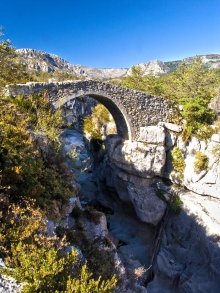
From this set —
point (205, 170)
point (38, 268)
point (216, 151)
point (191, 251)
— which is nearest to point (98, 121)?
point (205, 170)

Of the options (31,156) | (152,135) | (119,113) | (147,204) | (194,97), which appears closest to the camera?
(31,156)

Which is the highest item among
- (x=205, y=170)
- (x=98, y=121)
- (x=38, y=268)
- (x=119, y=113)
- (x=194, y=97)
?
(x=194, y=97)

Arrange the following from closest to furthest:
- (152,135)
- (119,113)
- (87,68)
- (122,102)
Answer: (122,102)
(119,113)
(152,135)
(87,68)

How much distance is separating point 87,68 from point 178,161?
17291 centimetres

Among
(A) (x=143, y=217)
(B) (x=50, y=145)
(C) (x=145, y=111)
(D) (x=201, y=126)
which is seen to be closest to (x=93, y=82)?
(C) (x=145, y=111)

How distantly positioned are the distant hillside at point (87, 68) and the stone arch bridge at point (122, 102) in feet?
32.0

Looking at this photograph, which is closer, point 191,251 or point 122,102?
point 191,251

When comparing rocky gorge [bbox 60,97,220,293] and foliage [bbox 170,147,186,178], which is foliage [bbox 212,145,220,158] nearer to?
rocky gorge [bbox 60,97,220,293]

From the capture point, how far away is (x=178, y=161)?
1492 centimetres

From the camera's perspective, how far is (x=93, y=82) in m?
12.5

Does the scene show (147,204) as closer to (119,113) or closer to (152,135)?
(152,135)

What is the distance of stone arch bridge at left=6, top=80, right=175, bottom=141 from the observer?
11133mm

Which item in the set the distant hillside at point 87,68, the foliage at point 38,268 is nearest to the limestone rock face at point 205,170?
the distant hillside at point 87,68

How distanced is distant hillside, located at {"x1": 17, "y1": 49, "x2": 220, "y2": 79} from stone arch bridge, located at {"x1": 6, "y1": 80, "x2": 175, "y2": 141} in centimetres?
975
